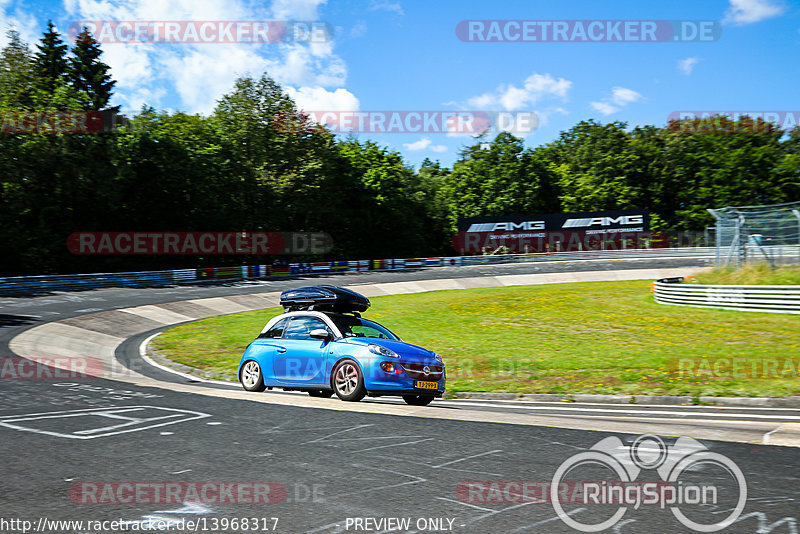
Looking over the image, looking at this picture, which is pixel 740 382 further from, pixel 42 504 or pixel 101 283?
pixel 101 283

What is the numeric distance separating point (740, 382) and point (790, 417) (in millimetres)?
3452

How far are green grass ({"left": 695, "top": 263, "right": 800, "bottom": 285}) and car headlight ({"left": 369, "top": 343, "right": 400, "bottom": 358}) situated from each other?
64.9 feet

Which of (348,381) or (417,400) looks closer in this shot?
(348,381)

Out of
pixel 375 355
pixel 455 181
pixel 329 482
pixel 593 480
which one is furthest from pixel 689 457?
pixel 455 181

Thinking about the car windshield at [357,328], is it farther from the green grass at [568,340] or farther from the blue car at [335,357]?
the green grass at [568,340]

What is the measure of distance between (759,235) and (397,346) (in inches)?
823

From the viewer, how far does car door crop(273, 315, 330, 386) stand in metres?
12.1

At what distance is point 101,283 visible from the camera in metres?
41.7

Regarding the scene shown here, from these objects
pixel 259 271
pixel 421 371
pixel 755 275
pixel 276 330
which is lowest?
pixel 421 371

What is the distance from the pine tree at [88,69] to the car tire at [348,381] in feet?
246

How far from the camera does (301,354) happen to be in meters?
12.3

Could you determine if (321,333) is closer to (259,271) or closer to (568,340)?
(568,340)
